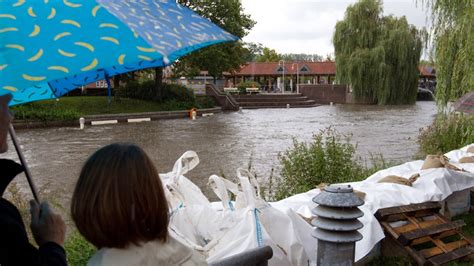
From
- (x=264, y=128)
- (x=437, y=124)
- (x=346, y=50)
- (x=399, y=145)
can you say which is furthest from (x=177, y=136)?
(x=346, y=50)

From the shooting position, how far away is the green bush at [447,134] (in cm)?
991

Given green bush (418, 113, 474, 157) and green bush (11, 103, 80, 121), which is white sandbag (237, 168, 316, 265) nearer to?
green bush (418, 113, 474, 157)

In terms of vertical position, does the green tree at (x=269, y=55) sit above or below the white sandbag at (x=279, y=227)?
above

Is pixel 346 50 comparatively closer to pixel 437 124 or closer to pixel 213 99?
pixel 213 99

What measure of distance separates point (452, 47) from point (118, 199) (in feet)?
33.0

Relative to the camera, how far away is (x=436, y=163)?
5824 mm

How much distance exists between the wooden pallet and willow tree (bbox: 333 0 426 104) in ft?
108

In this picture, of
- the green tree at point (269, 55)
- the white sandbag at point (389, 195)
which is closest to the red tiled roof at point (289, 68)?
the green tree at point (269, 55)

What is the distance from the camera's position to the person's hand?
1.67 meters

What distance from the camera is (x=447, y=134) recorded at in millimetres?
10125

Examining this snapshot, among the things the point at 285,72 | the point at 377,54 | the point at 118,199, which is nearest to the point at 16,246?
the point at 118,199

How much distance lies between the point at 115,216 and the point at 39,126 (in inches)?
897

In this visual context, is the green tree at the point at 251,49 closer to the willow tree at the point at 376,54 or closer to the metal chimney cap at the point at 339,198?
Result: the willow tree at the point at 376,54

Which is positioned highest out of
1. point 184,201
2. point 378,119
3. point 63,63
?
point 63,63
